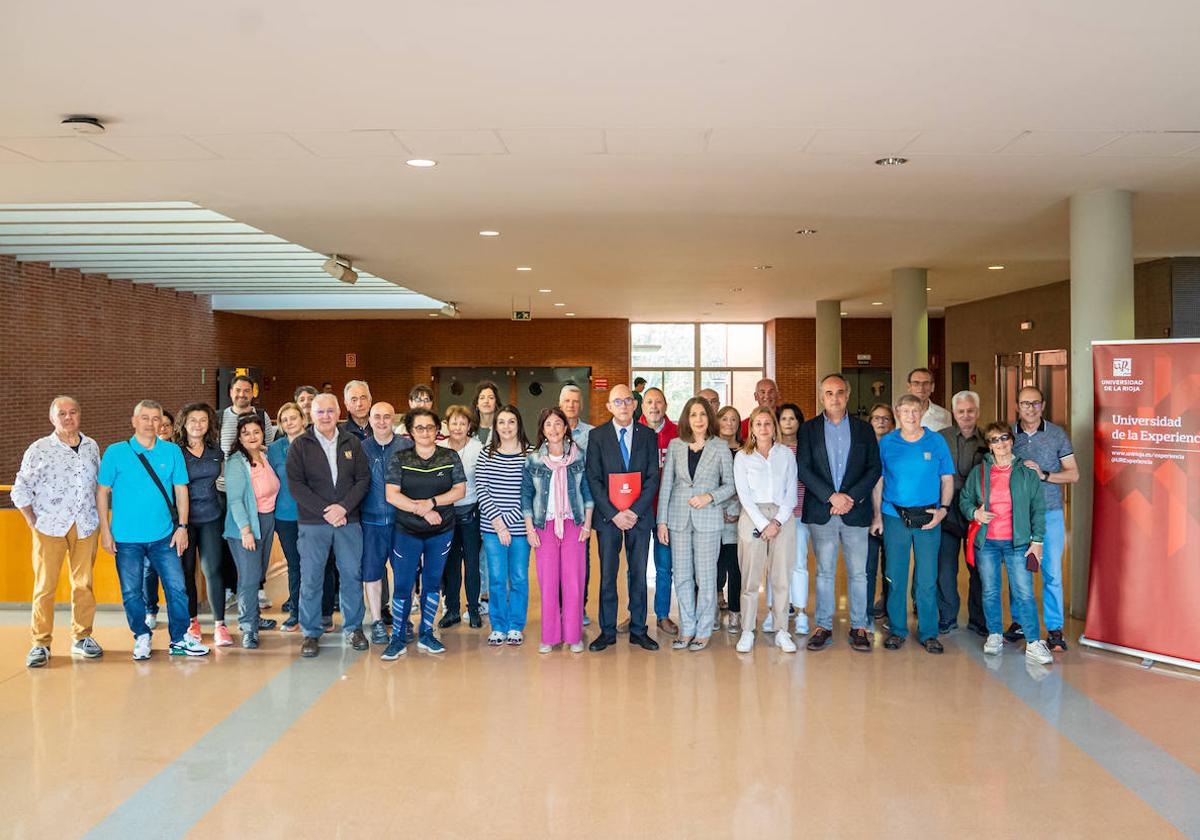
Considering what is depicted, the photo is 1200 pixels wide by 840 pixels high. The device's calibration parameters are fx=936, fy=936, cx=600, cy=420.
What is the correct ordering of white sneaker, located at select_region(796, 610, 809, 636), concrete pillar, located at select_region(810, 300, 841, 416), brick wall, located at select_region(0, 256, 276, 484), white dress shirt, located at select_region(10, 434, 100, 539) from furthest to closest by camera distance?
concrete pillar, located at select_region(810, 300, 841, 416) < brick wall, located at select_region(0, 256, 276, 484) < white sneaker, located at select_region(796, 610, 809, 636) < white dress shirt, located at select_region(10, 434, 100, 539)

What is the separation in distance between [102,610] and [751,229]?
6.47 metres

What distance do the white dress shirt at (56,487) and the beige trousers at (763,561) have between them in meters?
4.14

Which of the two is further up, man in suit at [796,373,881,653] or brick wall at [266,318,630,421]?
brick wall at [266,318,630,421]

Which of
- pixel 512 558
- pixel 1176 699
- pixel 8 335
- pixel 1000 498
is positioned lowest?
pixel 1176 699

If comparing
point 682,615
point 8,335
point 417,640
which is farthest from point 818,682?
point 8,335

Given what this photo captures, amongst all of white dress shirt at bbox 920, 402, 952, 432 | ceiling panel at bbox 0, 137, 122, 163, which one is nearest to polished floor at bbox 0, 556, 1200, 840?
white dress shirt at bbox 920, 402, 952, 432

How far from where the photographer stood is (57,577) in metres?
5.98

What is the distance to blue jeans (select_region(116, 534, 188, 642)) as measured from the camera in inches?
231

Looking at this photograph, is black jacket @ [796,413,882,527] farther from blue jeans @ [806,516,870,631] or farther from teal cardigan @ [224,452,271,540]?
teal cardigan @ [224,452,271,540]

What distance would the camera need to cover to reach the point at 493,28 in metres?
3.80

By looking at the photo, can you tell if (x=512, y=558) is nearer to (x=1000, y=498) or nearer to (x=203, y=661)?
(x=203, y=661)

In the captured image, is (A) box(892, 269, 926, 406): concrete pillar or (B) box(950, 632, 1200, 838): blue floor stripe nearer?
(B) box(950, 632, 1200, 838): blue floor stripe

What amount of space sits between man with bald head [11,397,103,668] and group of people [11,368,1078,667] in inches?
0.5

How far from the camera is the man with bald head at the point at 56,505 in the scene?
5.79 metres
